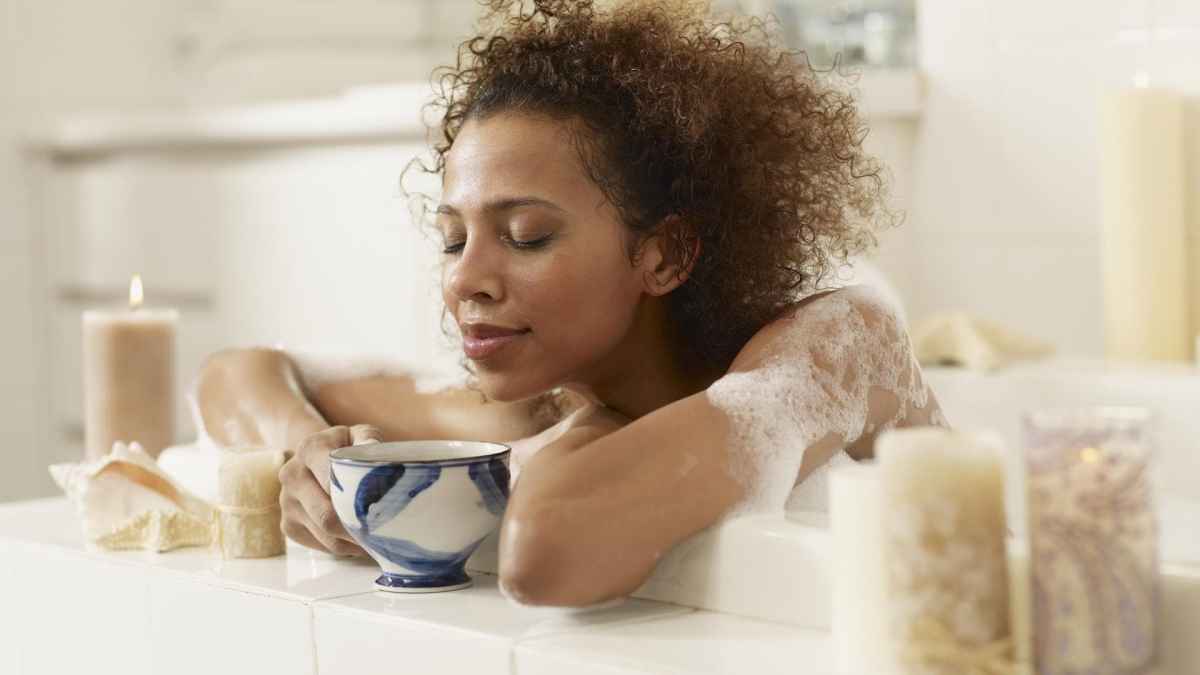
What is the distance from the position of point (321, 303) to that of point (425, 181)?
14.1 inches

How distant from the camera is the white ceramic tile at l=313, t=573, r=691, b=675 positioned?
825 mm

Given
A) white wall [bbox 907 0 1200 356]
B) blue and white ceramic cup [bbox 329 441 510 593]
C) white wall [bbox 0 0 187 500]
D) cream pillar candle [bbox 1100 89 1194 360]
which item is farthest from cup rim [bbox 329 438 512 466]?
white wall [bbox 0 0 187 500]

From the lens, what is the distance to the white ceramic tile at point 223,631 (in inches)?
36.0

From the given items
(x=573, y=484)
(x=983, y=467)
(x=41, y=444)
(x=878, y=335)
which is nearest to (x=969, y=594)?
(x=983, y=467)

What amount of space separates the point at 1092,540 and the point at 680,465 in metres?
0.26

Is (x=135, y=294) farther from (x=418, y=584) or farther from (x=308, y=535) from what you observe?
(x=418, y=584)

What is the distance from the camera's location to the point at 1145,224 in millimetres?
2100

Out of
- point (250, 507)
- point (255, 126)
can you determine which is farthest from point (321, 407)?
point (255, 126)

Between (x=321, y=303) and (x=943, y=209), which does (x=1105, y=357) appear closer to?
(x=943, y=209)

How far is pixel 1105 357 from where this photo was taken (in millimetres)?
2184

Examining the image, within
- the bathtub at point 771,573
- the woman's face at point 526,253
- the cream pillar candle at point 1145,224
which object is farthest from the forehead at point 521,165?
the cream pillar candle at point 1145,224

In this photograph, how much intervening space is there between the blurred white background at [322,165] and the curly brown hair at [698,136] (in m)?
0.47

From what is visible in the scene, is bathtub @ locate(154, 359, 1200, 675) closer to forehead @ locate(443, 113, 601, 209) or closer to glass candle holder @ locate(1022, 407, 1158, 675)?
glass candle holder @ locate(1022, 407, 1158, 675)

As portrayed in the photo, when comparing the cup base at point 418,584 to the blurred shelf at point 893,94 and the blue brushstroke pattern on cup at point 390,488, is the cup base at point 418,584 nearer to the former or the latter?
the blue brushstroke pattern on cup at point 390,488
